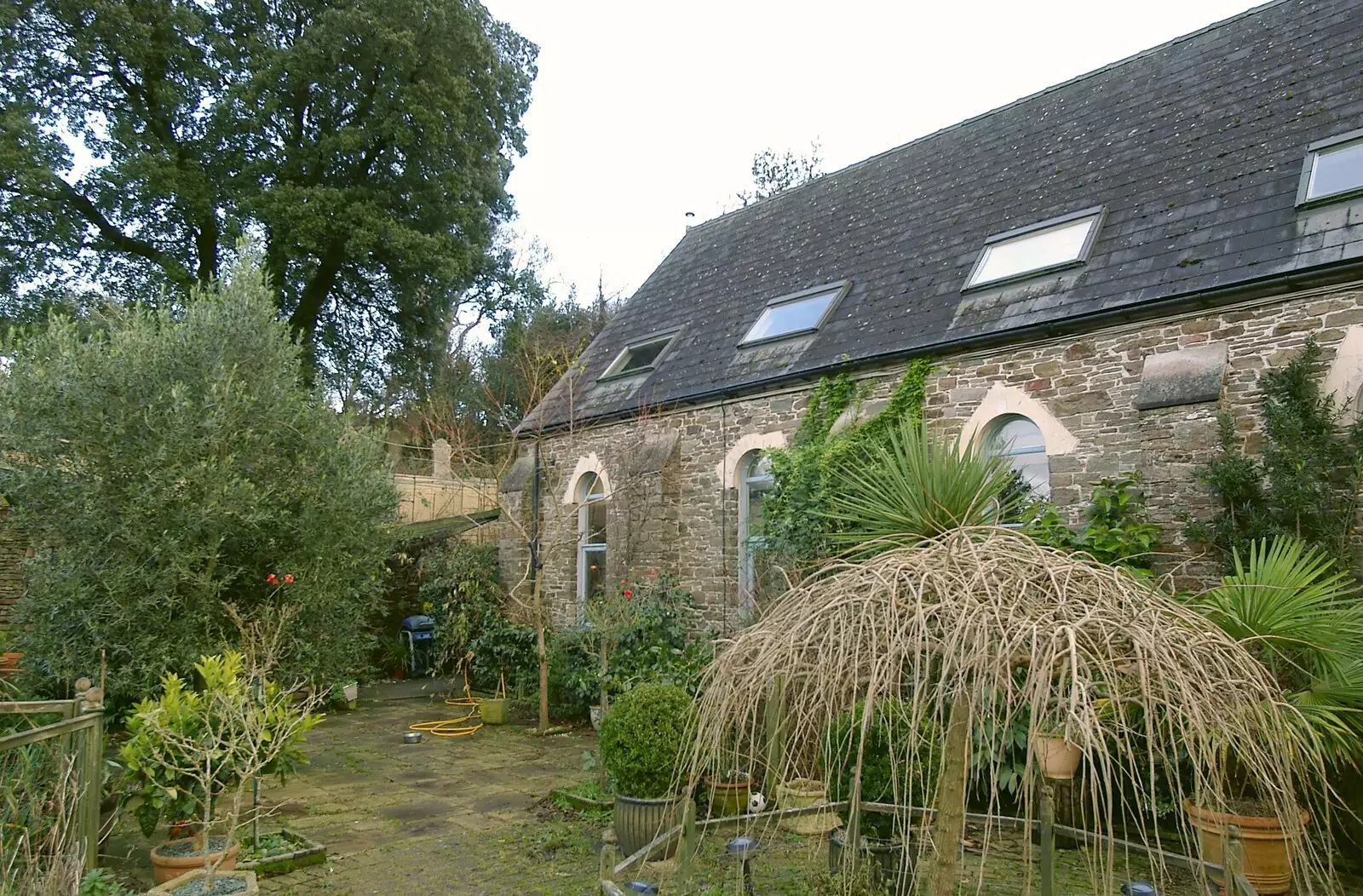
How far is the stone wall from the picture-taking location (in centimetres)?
725

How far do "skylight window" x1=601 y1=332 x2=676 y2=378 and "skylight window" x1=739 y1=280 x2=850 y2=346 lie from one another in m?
1.93

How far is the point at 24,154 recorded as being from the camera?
15.5 m

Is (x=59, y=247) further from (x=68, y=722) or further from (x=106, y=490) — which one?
(x=68, y=722)

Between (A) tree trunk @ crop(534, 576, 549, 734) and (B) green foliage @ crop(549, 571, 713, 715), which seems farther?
Result: (A) tree trunk @ crop(534, 576, 549, 734)

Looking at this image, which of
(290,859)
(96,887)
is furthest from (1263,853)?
(96,887)

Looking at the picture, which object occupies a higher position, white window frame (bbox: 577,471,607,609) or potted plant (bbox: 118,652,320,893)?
white window frame (bbox: 577,471,607,609)

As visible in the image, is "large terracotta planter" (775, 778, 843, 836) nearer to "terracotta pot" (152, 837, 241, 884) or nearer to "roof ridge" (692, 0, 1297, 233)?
"terracotta pot" (152, 837, 241, 884)

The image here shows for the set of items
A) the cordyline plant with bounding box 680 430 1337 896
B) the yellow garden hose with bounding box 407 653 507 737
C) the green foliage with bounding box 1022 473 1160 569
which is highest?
the green foliage with bounding box 1022 473 1160 569

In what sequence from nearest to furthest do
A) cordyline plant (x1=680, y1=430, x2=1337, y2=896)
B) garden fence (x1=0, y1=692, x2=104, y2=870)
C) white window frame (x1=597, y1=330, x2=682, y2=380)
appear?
cordyline plant (x1=680, y1=430, x2=1337, y2=896) → garden fence (x1=0, y1=692, x2=104, y2=870) → white window frame (x1=597, y1=330, x2=682, y2=380)

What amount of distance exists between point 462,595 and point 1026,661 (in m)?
11.9

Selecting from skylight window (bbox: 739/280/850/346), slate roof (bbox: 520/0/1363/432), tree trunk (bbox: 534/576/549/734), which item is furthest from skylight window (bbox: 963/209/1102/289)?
tree trunk (bbox: 534/576/549/734)

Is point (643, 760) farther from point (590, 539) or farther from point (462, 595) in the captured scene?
point (462, 595)

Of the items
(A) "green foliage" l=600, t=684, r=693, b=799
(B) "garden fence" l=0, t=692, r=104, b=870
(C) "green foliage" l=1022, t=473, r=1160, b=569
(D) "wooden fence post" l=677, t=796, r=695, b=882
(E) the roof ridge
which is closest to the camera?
(D) "wooden fence post" l=677, t=796, r=695, b=882

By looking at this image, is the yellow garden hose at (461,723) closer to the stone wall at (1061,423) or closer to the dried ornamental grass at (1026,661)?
the stone wall at (1061,423)
